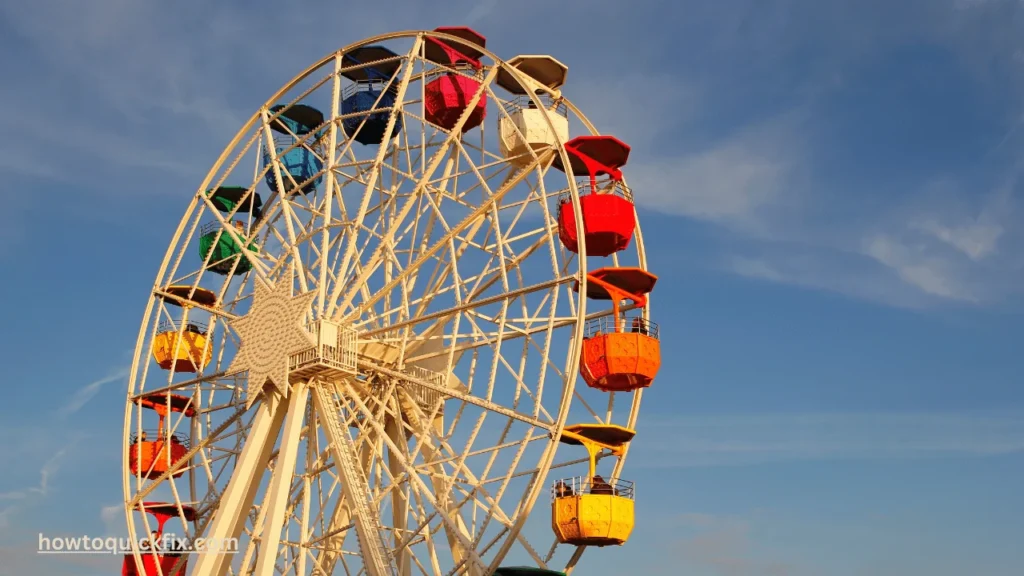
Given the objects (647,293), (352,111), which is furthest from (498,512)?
(352,111)

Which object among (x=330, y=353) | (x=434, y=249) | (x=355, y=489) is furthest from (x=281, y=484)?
(x=434, y=249)

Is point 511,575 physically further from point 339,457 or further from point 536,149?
point 536,149

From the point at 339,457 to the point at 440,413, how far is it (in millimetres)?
4091

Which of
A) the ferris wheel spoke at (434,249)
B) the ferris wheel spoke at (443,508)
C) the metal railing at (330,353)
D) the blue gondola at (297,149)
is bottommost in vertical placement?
the ferris wheel spoke at (443,508)

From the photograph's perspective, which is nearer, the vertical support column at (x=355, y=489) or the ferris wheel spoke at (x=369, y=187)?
the vertical support column at (x=355, y=489)

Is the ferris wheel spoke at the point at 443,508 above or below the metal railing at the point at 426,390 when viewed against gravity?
below

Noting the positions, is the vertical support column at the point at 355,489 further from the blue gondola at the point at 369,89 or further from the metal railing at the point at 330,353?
the blue gondola at the point at 369,89

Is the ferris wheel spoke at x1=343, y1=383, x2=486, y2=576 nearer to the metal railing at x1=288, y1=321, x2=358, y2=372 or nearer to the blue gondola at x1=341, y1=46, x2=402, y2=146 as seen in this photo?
the metal railing at x1=288, y1=321, x2=358, y2=372

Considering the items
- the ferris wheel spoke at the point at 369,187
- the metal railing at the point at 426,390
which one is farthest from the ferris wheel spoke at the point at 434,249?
the metal railing at the point at 426,390

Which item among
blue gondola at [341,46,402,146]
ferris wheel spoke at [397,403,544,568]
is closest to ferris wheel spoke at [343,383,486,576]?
ferris wheel spoke at [397,403,544,568]

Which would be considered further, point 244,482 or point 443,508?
point 244,482

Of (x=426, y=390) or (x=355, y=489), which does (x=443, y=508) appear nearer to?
(x=355, y=489)

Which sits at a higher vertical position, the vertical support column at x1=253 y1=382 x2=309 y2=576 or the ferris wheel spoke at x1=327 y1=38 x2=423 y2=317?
the ferris wheel spoke at x1=327 y1=38 x2=423 y2=317

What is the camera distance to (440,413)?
30.5 m
